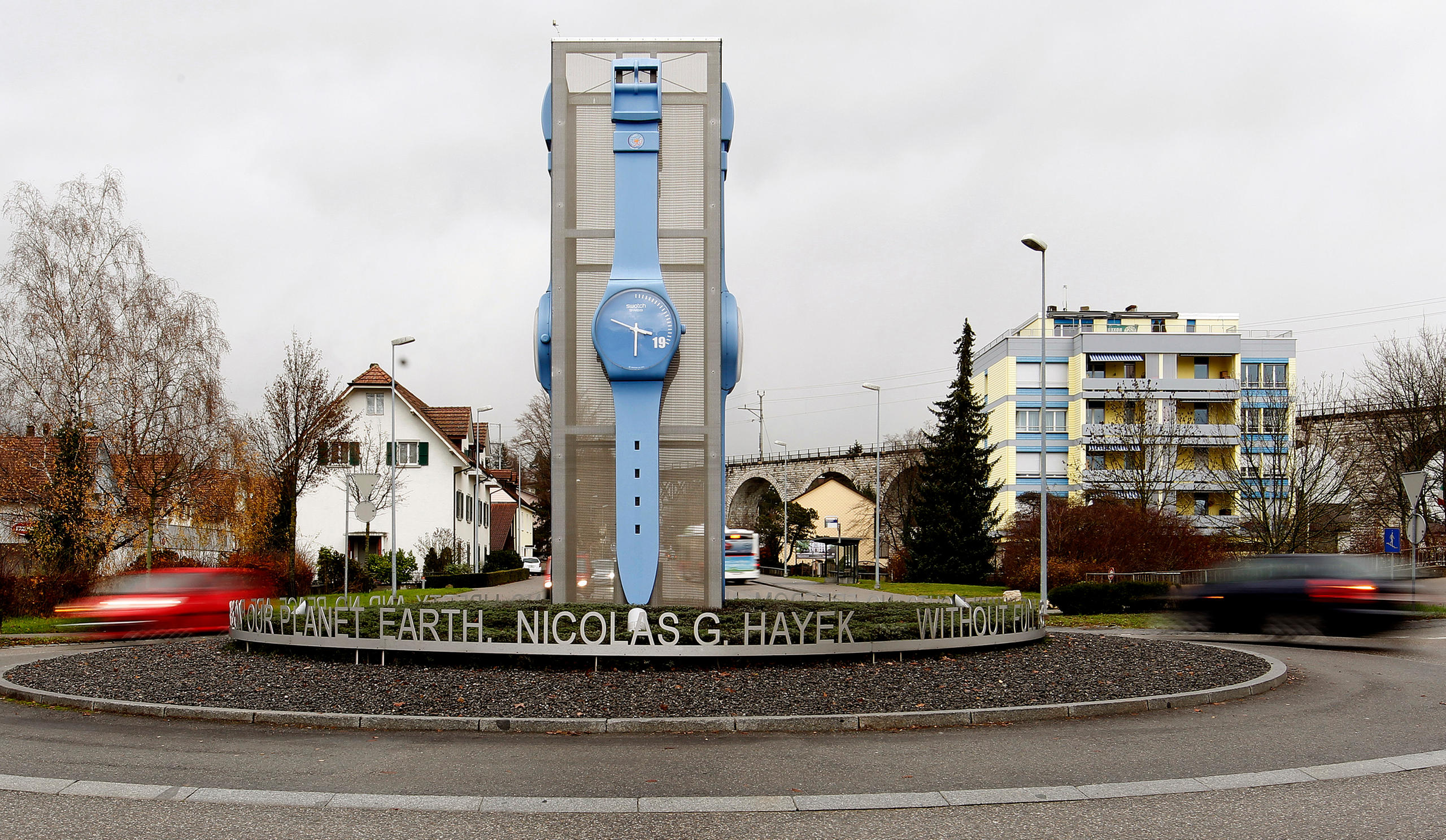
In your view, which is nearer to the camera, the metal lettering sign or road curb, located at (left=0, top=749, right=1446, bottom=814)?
road curb, located at (left=0, top=749, right=1446, bottom=814)

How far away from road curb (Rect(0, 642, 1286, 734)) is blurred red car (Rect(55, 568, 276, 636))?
333 inches

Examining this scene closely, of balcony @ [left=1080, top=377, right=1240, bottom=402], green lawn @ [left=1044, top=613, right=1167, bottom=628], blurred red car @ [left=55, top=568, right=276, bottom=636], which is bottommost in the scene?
green lawn @ [left=1044, top=613, right=1167, bottom=628]

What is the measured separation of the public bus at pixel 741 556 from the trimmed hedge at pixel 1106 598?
21.5 m

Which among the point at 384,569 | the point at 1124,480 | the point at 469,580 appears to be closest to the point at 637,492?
the point at 384,569

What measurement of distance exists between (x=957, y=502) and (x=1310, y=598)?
31.2 metres

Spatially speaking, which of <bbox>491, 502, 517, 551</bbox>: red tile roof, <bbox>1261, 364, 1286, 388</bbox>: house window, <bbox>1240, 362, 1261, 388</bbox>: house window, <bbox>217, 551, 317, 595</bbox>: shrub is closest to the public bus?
<bbox>217, 551, 317, 595</bbox>: shrub

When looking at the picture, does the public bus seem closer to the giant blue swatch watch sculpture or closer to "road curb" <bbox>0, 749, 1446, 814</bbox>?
the giant blue swatch watch sculpture

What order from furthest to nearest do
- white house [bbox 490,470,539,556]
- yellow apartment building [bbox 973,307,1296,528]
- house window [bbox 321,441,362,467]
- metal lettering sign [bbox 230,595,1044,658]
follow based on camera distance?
white house [bbox 490,470,539,556] < yellow apartment building [bbox 973,307,1296,528] < house window [bbox 321,441,362,467] < metal lettering sign [bbox 230,595,1044,658]

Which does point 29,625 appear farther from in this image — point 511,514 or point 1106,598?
point 511,514

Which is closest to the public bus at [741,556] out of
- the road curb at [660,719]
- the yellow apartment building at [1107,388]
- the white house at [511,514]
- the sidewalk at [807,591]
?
the sidewalk at [807,591]

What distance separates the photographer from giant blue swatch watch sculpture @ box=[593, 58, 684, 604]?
45.4 ft

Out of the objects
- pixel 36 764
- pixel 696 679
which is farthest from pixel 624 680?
pixel 36 764

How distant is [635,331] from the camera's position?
13914 millimetres

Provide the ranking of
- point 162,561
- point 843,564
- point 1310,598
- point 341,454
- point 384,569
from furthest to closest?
point 843,564, point 341,454, point 384,569, point 162,561, point 1310,598
